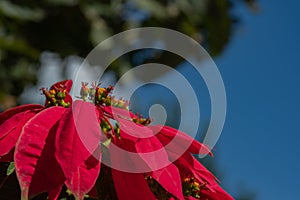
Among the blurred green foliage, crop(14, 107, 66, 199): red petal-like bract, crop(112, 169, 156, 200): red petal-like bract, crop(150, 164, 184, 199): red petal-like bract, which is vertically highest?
the blurred green foliage

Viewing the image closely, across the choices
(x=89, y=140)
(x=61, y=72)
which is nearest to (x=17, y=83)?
(x=61, y=72)

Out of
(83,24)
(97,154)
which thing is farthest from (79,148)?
(83,24)

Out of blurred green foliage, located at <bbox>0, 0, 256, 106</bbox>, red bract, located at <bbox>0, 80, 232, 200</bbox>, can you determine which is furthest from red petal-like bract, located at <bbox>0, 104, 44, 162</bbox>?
blurred green foliage, located at <bbox>0, 0, 256, 106</bbox>

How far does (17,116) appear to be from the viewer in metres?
0.39

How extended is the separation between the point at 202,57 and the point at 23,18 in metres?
0.49

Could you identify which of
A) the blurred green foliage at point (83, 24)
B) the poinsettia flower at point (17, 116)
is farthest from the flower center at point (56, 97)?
the blurred green foliage at point (83, 24)

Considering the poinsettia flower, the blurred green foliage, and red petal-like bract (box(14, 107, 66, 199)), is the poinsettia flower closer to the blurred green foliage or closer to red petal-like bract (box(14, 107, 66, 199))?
red petal-like bract (box(14, 107, 66, 199))

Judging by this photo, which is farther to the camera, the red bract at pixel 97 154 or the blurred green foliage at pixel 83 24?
the blurred green foliage at pixel 83 24

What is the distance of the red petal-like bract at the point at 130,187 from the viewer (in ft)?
1.16

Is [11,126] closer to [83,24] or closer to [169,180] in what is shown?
[169,180]

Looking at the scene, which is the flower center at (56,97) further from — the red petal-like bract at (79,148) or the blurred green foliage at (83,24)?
the blurred green foliage at (83,24)

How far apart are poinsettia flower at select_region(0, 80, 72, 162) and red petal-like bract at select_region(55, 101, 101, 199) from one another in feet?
0.09

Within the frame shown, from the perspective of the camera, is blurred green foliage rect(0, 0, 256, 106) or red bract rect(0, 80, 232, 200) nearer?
red bract rect(0, 80, 232, 200)

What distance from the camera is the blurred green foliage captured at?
1.26 m
